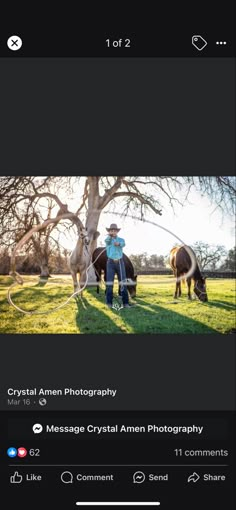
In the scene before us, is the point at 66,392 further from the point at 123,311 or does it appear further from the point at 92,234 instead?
the point at 92,234

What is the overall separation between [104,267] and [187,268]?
48 centimetres

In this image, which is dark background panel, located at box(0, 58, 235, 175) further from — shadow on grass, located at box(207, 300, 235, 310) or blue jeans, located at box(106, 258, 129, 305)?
shadow on grass, located at box(207, 300, 235, 310)

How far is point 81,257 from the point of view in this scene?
252 centimetres

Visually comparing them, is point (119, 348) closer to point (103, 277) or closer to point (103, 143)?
point (103, 277)
